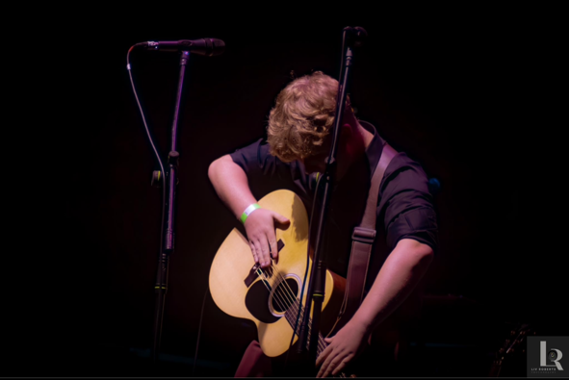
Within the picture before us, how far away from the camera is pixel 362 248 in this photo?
202 centimetres

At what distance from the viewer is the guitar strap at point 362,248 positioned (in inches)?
76.8

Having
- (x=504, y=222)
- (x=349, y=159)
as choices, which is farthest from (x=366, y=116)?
(x=504, y=222)

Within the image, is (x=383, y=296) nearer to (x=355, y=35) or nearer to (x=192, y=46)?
(x=355, y=35)

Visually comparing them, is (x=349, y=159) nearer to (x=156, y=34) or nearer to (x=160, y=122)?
(x=160, y=122)

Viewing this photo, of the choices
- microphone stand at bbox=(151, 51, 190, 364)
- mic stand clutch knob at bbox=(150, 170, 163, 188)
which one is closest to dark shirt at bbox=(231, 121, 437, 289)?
microphone stand at bbox=(151, 51, 190, 364)

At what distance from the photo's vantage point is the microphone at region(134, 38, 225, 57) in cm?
197

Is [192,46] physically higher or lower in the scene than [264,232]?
higher

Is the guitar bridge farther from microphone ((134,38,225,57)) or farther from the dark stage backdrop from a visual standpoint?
microphone ((134,38,225,57))

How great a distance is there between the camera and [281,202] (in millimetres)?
2305

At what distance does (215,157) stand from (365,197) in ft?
4.26

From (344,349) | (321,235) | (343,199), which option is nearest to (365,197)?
(343,199)
